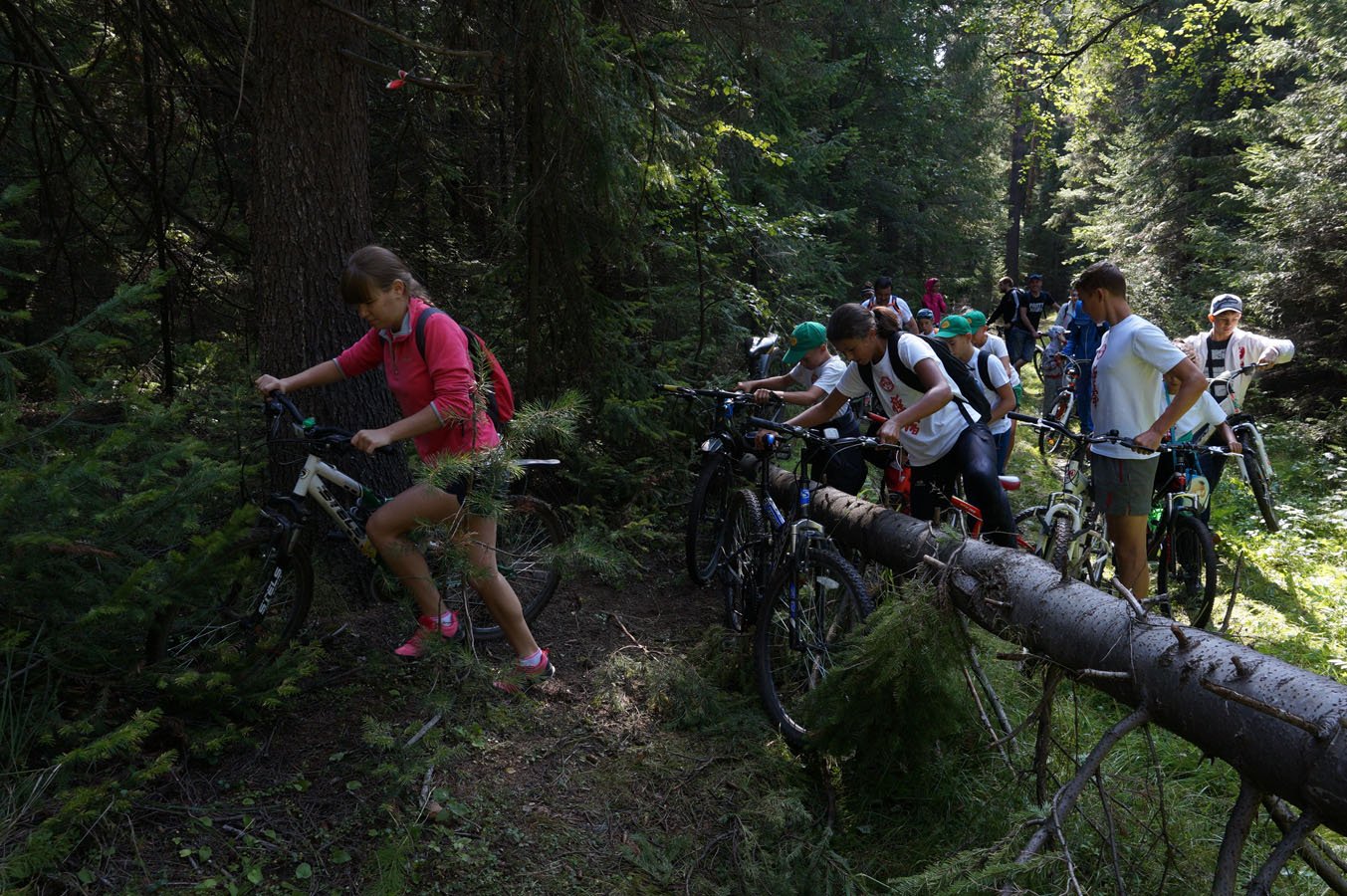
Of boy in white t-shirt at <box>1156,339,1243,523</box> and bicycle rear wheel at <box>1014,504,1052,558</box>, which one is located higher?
boy in white t-shirt at <box>1156,339,1243,523</box>

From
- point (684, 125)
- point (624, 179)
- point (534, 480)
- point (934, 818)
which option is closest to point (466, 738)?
point (934, 818)

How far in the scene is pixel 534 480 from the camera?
7148mm

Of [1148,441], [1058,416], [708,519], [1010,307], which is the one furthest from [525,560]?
[1010,307]

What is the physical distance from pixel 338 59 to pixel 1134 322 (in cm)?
486

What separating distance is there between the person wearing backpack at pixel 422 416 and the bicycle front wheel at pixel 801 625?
4.14ft

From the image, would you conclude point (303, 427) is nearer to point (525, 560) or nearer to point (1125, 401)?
point (525, 560)

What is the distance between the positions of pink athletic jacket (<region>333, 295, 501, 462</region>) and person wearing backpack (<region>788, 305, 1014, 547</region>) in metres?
2.27

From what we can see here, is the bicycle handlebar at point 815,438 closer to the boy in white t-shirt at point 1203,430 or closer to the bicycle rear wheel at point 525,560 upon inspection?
the bicycle rear wheel at point 525,560

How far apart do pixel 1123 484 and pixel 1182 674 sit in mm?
2725

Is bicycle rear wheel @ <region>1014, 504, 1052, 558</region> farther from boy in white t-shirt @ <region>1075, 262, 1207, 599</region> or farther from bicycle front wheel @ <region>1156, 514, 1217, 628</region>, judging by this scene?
bicycle front wheel @ <region>1156, 514, 1217, 628</region>

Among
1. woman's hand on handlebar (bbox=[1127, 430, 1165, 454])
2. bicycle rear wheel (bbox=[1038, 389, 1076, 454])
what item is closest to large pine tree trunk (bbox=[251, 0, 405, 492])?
woman's hand on handlebar (bbox=[1127, 430, 1165, 454])

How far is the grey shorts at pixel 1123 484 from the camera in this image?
5113 mm

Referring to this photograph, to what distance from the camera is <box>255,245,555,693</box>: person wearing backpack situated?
371cm

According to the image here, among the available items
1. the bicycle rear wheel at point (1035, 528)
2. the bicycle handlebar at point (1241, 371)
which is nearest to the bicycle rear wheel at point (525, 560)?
the bicycle rear wheel at point (1035, 528)
